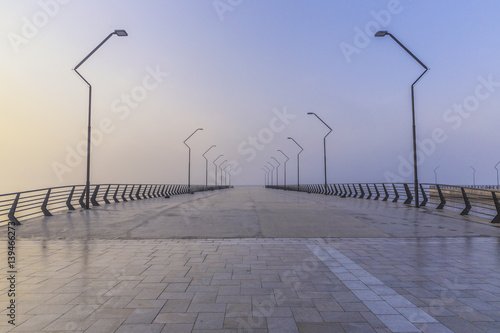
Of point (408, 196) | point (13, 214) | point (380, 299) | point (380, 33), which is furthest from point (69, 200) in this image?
point (408, 196)

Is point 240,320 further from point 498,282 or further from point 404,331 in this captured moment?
point 498,282

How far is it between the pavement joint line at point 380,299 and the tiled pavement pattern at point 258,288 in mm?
14

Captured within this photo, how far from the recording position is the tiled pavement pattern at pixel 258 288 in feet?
12.4

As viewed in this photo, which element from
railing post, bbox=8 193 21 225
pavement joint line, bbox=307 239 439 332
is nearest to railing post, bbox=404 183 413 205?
pavement joint line, bbox=307 239 439 332

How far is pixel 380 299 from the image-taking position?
4535mm

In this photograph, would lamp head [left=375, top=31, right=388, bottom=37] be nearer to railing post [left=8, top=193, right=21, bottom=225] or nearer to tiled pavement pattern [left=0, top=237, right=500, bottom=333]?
tiled pavement pattern [left=0, top=237, right=500, bottom=333]

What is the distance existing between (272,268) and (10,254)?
5.95 m

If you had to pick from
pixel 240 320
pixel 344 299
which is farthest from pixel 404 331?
pixel 240 320

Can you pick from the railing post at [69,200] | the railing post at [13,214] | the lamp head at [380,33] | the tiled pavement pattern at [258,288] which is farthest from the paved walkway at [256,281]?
the lamp head at [380,33]

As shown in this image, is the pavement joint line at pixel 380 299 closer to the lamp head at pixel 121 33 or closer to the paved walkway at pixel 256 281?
the paved walkway at pixel 256 281

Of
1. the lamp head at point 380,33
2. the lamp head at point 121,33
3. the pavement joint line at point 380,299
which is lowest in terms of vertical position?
the pavement joint line at point 380,299

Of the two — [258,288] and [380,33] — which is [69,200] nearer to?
[258,288]

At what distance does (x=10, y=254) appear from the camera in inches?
286

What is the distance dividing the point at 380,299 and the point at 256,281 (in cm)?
193
